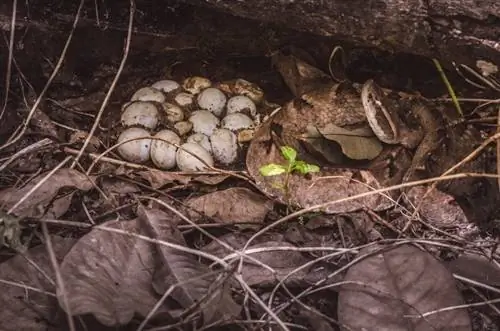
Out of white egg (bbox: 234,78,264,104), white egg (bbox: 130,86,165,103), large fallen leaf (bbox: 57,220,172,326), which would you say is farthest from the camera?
white egg (bbox: 234,78,264,104)

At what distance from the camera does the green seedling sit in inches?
95.4

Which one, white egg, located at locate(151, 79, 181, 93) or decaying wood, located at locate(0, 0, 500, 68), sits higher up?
decaying wood, located at locate(0, 0, 500, 68)

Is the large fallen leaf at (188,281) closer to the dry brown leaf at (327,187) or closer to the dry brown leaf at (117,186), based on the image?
the dry brown leaf at (117,186)

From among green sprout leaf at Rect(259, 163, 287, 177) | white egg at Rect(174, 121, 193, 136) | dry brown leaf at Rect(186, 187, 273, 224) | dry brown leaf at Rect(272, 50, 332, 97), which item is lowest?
dry brown leaf at Rect(186, 187, 273, 224)

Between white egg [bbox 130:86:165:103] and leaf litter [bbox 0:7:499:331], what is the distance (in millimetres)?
436

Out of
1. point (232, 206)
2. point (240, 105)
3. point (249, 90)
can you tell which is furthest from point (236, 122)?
point (232, 206)

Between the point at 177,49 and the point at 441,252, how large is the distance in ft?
5.07

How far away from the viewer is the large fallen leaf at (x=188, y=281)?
179cm

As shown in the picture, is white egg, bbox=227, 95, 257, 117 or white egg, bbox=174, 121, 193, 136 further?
Result: white egg, bbox=227, 95, 257, 117

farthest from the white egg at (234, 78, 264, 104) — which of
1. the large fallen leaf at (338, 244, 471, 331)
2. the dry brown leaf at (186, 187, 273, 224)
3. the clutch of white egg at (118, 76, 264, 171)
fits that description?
the large fallen leaf at (338, 244, 471, 331)

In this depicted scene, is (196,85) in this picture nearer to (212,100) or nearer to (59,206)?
(212,100)

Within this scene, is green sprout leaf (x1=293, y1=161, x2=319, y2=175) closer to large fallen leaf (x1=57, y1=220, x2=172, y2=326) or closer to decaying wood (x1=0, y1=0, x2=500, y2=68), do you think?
decaying wood (x1=0, y1=0, x2=500, y2=68)

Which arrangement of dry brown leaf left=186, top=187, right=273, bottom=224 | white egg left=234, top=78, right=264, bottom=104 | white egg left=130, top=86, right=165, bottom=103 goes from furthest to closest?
white egg left=234, top=78, right=264, bottom=104
white egg left=130, top=86, right=165, bottom=103
dry brown leaf left=186, top=187, right=273, bottom=224

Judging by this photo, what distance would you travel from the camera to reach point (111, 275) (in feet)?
6.33
